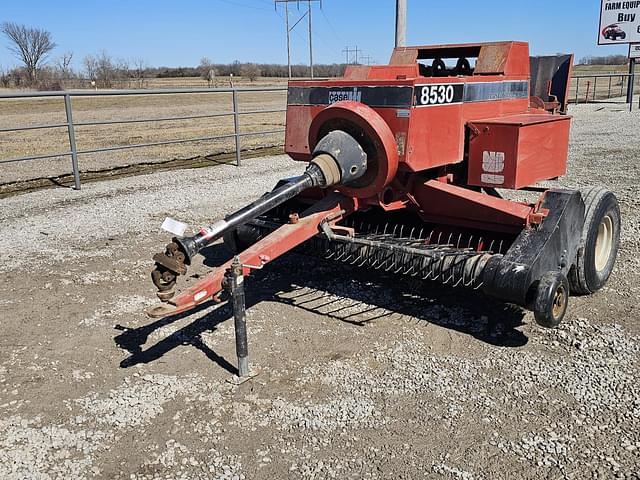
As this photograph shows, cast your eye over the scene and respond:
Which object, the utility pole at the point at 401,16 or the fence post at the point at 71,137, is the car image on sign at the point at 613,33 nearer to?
the utility pole at the point at 401,16

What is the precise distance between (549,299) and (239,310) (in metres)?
1.82

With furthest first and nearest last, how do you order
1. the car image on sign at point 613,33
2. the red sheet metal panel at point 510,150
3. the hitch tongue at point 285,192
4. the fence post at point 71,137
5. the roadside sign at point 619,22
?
the car image on sign at point 613,33, the roadside sign at point 619,22, the fence post at point 71,137, the red sheet metal panel at point 510,150, the hitch tongue at point 285,192

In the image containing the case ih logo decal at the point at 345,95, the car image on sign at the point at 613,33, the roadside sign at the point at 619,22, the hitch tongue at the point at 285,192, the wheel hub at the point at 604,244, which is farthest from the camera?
the car image on sign at the point at 613,33

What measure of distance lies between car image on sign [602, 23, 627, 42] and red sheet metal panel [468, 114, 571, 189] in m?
21.3

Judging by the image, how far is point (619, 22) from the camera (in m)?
23.0

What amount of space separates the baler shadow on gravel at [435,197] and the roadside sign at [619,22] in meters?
20.8

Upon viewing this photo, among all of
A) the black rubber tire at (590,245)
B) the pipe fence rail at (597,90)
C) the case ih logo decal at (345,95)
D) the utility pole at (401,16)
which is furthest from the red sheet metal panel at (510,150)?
the pipe fence rail at (597,90)

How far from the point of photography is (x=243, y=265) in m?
3.82

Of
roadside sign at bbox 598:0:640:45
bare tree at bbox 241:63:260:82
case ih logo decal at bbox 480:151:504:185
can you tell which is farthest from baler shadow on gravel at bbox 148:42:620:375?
bare tree at bbox 241:63:260:82

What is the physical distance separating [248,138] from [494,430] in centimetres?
1403

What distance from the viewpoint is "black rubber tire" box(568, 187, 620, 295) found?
4.71 meters

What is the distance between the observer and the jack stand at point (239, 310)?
11.8 ft

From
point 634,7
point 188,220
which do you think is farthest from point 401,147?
point 634,7

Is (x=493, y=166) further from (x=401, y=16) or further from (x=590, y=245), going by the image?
(x=401, y=16)
